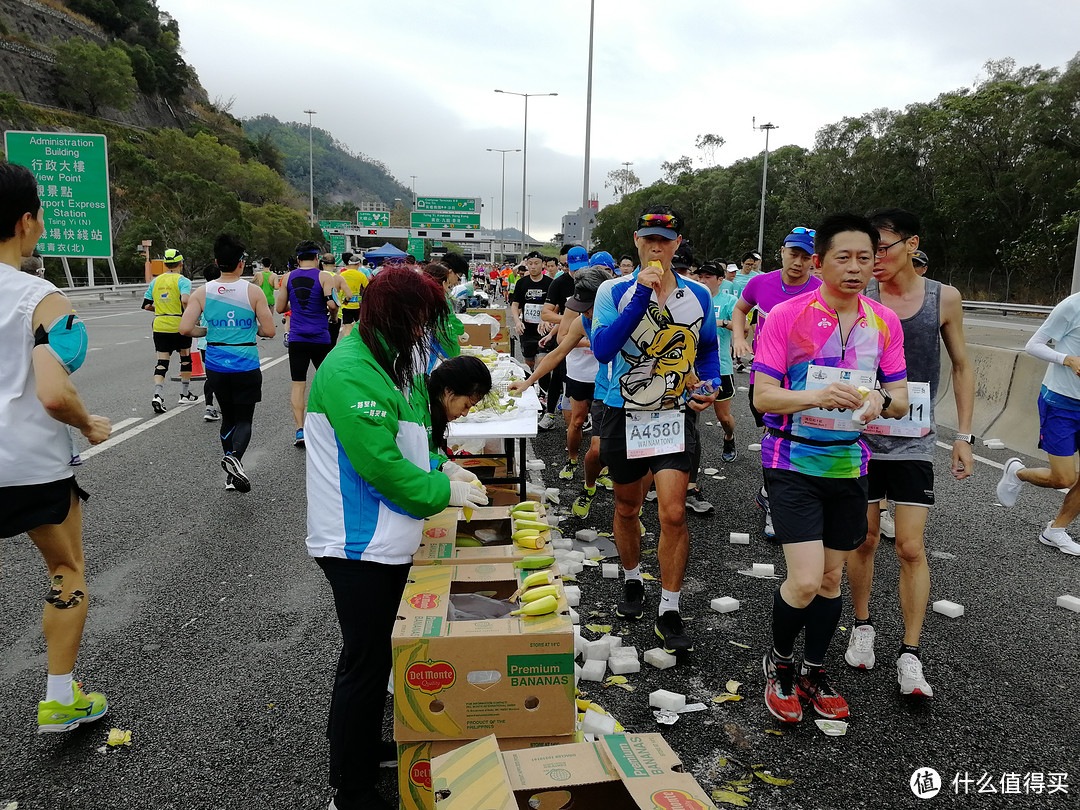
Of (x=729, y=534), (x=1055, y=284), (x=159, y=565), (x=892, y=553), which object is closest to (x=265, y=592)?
(x=159, y=565)

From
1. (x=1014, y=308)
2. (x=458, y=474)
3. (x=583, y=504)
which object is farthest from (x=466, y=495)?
(x=1014, y=308)

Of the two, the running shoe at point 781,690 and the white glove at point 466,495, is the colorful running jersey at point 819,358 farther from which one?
the white glove at point 466,495

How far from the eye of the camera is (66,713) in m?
3.24

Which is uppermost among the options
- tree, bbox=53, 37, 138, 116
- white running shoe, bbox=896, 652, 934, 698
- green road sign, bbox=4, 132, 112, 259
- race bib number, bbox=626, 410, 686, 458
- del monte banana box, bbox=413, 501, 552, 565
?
tree, bbox=53, 37, 138, 116

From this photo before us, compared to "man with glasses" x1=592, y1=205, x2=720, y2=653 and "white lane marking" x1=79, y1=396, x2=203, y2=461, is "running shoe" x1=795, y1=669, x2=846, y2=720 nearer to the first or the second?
"man with glasses" x1=592, y1=205, x2=720, y2=653

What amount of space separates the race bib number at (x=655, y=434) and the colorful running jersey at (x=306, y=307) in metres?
5.51

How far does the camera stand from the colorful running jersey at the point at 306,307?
8688 mm

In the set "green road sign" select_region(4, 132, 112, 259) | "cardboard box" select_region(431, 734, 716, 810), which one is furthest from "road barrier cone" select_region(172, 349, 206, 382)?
"green road sign" select_region(4, 132, 112, 259)

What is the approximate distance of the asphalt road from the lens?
3070mm

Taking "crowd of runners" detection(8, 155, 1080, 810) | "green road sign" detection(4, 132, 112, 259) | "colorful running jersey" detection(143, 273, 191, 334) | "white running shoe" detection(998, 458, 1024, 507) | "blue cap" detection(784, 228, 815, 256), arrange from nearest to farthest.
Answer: "crowd of runners" detection(8, 155, 1080, 810) < "blue cap" detection(784, 228, 815, 256) < "white running shoe" detection(998, 458, 1024, 507) < "colorful running jersey" detection(143, 273, 191, 334) < "green road sign" detection(4, 132, 112, 259)

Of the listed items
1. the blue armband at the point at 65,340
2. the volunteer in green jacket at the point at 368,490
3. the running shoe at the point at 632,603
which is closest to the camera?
the volunteer in green jacket at the point at 368,490

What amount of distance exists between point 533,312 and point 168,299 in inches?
213

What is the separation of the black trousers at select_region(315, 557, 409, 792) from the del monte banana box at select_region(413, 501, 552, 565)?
1.21 feet

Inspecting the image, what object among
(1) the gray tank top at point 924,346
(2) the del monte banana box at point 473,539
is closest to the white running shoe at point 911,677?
(1) the gray tank top at point 924,346
